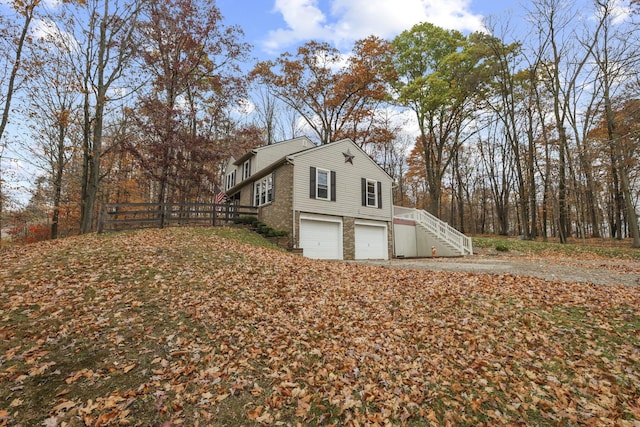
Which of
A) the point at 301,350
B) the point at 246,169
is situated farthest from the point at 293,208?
the point at 301,350

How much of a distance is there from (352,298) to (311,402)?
10.2ft

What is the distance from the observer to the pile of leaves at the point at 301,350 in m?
3.10

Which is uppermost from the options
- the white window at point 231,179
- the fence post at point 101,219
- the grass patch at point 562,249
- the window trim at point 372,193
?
the white window at point 231,179

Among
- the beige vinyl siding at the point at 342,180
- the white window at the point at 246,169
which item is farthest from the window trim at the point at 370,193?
the white window at the point at 246,169

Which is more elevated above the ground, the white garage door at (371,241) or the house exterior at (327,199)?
the house exterior at (327,199)

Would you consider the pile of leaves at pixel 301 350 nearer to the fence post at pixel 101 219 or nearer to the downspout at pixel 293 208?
the fence post at pixel 101 219

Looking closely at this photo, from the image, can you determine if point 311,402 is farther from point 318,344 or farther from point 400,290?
point 400,290

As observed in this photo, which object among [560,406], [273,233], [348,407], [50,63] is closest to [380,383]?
[348,407]

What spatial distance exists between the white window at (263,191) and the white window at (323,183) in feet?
8.08

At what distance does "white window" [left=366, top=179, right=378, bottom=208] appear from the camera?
1675 cm

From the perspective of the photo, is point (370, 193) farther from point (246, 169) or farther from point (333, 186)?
point (246, 169)

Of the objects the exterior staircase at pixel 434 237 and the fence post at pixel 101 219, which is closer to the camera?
the fence post at pixel 101 219

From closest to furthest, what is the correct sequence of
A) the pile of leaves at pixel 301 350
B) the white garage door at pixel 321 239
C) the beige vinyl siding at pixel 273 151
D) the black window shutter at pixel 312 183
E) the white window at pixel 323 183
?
the pile of leaves at pixel 301 350, the white garage door at pixel 321 239, the black window shutter at pixel 312 183, the white window at pixel 323 183, the beige vinyl siding at pixel 273 151

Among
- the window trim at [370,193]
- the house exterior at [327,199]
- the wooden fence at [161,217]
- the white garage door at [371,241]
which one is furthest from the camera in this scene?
the window trim at [370,193]
